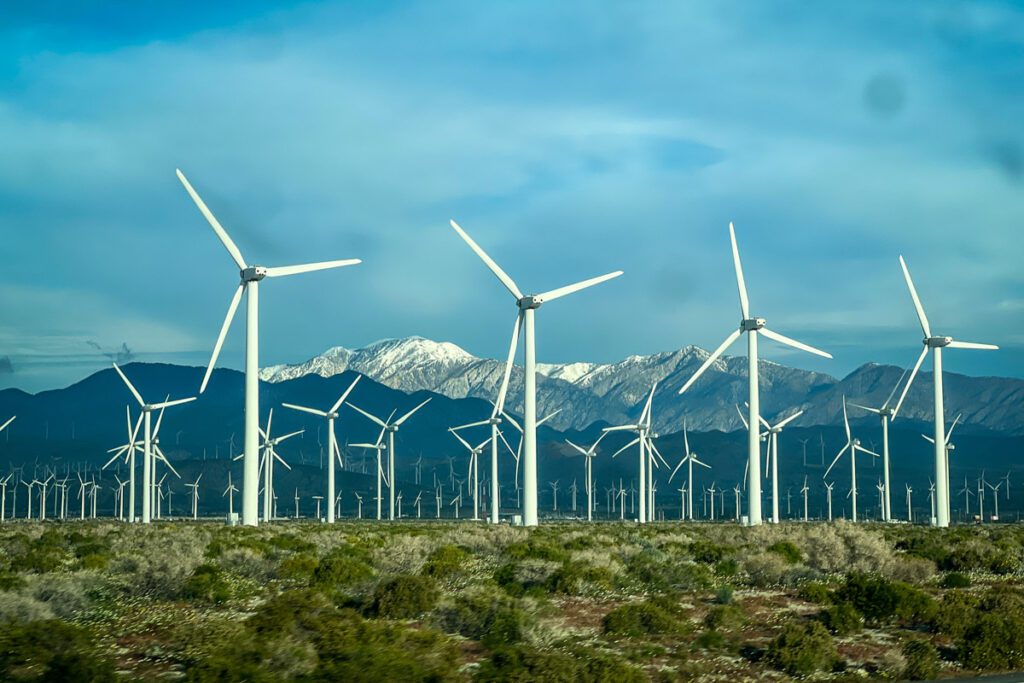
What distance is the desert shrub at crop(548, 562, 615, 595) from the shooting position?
31.7 meters

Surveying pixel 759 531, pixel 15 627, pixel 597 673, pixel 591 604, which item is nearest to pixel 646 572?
pixel 591 604

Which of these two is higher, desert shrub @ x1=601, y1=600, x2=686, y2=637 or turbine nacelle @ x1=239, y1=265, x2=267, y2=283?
turbine nacelle @ x1=239, y1=265, x2=267, y2=283

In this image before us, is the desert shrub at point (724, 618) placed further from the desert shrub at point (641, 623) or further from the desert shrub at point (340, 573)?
the desert shrub at point (340, 573)

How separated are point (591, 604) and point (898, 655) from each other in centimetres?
857

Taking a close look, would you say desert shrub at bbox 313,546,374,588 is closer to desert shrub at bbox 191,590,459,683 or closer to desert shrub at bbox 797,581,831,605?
desert shrub at bbox 191,590,459,683

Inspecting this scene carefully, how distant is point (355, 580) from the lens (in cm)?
3272

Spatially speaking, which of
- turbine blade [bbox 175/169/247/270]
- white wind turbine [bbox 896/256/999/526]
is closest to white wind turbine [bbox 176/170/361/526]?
turbine blade [bbox 175/169/247/270]

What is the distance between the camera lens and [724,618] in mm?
27500

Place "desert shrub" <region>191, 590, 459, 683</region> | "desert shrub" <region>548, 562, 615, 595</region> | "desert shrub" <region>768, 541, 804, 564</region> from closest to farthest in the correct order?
"desert shrub" <region>191, 590, 459, 683</region> < "desert shrub" <region>548, 562, 615, 595</region> < "desert shrub" <region>768, 541, 804, 564</region>

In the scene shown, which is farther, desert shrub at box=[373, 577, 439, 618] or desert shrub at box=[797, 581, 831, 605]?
desert shrub at box=[797, 581, 831, 605]

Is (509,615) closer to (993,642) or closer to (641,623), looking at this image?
(641,623)

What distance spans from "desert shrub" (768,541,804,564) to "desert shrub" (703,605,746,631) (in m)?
12.0

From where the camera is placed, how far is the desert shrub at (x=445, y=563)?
34400mm

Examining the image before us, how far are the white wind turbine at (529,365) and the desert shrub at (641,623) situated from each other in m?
40.4
